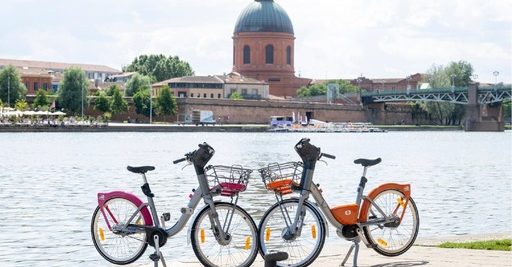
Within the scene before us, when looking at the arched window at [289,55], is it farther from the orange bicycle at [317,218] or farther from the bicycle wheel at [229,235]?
the bicycle wheel at [229,235]

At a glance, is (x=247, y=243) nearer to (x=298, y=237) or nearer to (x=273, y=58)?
(x=298, y=237)

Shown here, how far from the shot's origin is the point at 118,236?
39.4ft

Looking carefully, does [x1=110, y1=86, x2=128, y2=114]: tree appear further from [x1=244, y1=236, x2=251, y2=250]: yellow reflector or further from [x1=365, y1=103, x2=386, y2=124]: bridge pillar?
[x1=244, y1=236, x2=251, y2=250]: yellow reflector

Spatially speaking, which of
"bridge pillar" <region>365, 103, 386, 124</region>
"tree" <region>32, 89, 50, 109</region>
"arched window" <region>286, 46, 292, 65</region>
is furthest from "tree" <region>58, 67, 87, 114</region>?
"bridge pillar" <region>365, 103, 386, 124</region>

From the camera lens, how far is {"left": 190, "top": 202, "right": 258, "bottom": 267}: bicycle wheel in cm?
1127

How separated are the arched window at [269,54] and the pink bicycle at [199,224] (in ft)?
497

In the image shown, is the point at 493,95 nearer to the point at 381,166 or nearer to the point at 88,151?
the point at 88,151

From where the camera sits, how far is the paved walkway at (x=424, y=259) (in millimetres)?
11445

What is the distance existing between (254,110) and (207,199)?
137 meters

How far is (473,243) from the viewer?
43.9 feet

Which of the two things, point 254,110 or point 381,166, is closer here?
point 381,166

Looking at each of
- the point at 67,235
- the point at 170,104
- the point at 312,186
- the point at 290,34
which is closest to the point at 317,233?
the point at 312,186

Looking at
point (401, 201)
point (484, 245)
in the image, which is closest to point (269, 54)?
point (484, 245)

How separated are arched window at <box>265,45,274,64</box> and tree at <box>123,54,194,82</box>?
1738 cm
